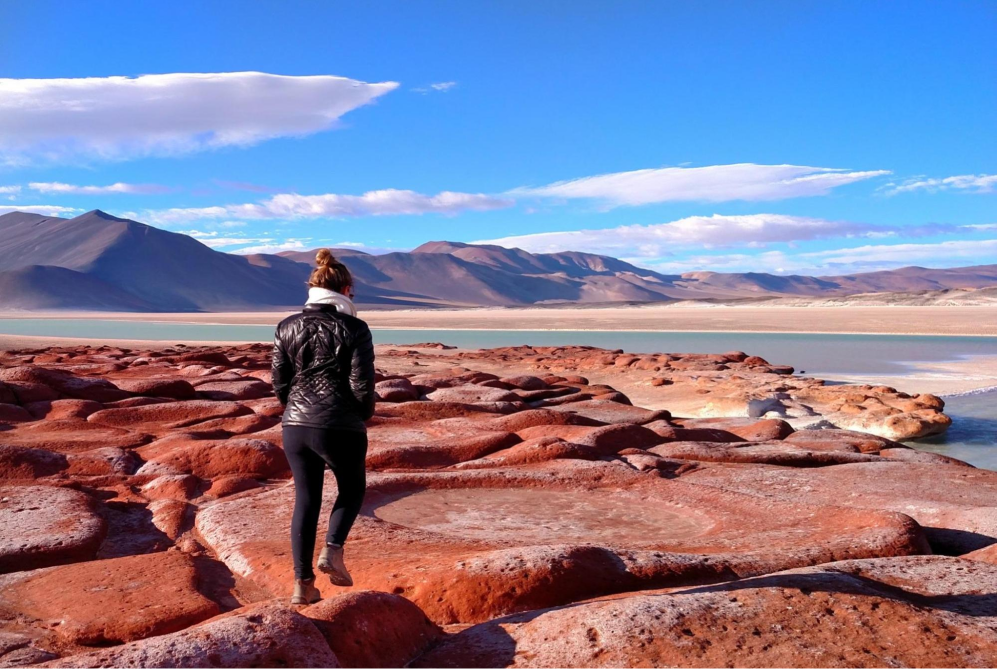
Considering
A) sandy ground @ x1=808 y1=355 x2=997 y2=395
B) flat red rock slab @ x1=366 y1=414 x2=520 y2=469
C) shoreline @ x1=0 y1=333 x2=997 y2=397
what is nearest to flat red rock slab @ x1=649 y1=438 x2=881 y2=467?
flat red rock slab @ x1=366 y1=414 x2=520 y2=469

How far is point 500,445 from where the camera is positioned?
26.6ft

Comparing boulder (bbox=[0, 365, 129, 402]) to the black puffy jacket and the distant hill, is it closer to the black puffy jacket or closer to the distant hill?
the black puffy jacket

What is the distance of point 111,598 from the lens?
3951 millimetres

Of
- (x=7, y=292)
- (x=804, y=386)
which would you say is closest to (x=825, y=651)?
(x=804, y=386)

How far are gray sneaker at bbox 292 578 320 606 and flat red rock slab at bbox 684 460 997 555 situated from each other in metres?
3.83

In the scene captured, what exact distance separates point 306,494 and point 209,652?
93 cm

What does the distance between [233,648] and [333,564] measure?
91 centimetres

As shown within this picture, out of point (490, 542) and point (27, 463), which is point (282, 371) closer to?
point (490, 542)

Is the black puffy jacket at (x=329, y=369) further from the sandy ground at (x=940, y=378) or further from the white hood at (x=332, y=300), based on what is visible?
the sandy ground at (x=940, y=378)

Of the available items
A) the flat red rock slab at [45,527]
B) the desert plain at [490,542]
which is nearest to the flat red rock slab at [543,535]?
the desert plain at [490,542]

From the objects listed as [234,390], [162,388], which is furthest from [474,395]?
[162,388]

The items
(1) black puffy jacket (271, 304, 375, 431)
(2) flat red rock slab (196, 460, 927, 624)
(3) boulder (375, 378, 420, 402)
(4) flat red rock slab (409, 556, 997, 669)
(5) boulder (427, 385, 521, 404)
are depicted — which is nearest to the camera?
(4) flat red rock slab (409, 556, 997, 669)

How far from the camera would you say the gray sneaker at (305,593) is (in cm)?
354

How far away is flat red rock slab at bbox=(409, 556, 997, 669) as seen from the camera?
3.04 m
